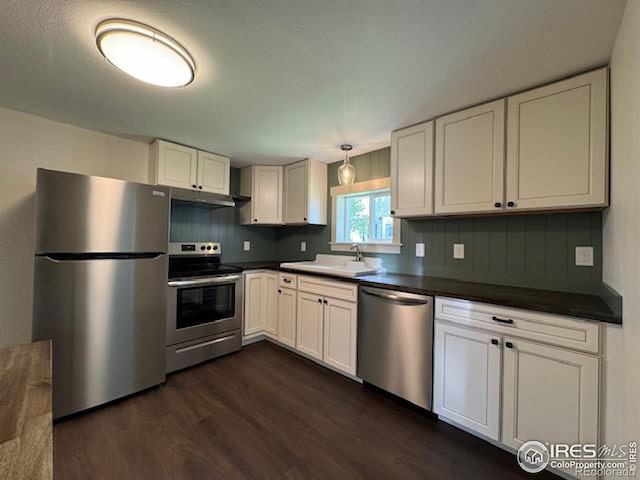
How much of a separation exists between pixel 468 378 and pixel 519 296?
58cm

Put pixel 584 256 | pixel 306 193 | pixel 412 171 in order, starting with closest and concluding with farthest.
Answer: pixel 584 256 < pixel 412 171 < pixel 306 193

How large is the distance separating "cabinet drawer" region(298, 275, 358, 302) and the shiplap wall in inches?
24.9

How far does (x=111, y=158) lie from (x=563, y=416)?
3.78m

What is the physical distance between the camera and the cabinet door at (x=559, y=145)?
1445 millimetres

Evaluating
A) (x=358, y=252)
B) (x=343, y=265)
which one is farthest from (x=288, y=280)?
(x=358, y=252)

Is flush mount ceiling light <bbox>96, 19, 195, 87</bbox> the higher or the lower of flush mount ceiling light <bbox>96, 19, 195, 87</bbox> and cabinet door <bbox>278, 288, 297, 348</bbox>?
the higher

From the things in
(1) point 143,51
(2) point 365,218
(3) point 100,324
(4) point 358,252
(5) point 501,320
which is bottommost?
(3) point 100,324

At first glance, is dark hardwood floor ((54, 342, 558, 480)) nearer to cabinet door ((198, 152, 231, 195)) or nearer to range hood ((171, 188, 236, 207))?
range hood ((171, 188, 236, 207))

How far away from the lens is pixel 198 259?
10.1ft

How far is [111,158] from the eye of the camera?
2.53m

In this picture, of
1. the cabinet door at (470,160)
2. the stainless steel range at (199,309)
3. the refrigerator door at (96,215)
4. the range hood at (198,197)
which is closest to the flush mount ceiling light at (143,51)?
the refrigerator door at (96,215)

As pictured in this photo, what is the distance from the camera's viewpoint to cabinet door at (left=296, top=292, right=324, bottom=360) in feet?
8.21

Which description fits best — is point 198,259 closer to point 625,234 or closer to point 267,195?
point 267,195

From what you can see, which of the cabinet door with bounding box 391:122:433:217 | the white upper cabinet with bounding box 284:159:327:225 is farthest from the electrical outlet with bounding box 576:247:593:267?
the white upper cabinet with bounding box 284:159:327:225
